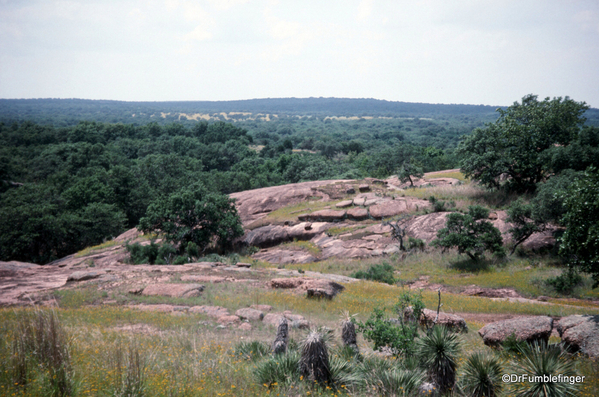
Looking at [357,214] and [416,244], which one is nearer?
[416,244]

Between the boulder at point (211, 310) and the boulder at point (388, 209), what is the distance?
19.1m

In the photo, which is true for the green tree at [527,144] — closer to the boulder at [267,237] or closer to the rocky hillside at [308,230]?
the rocky hillside at [308,230]

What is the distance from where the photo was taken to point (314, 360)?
21.8ft

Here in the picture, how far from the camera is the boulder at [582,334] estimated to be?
339 inches

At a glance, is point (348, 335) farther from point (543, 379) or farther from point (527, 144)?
point (527, 144)

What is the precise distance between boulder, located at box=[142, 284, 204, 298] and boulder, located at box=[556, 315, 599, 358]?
12.8 m

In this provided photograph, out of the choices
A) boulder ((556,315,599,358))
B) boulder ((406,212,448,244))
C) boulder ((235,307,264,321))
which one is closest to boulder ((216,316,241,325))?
boulder ((235,307,264,321))

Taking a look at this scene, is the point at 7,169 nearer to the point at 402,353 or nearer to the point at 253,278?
the point at 253,278

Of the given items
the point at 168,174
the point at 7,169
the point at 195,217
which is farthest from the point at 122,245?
the point at 7,169

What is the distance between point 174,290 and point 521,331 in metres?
13.0

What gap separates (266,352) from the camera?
837 centimetres

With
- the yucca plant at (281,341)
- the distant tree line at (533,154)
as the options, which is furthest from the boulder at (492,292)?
the yucca plant at (281,341)

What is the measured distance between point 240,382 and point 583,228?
38.4ft

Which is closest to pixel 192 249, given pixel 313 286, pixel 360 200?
pixel 313 286
